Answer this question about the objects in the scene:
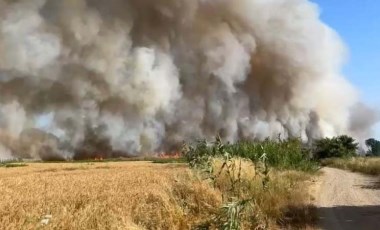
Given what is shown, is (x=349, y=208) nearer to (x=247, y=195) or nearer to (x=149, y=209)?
(x=247, y=195)

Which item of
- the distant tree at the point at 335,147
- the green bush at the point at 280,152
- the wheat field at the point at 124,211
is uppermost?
the distant tree at the point at 335,147

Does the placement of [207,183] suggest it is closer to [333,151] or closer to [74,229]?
[74,229]

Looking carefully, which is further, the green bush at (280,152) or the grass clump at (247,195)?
the green bush at (280,152)

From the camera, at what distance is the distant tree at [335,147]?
6924cm

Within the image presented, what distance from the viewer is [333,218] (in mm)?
12445

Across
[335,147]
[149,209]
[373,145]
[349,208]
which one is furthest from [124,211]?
[373,145]

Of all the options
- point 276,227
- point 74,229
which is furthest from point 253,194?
point 74,229

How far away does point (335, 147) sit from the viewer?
70.0 metres

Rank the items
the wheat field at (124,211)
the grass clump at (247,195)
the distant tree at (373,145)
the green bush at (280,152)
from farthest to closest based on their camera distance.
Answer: the distant tree at (373,145) < the green bush at (280,152) < the grass clump at (247,195) < the wheat field at (124,211)

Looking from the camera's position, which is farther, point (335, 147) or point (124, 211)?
point (335, 147)

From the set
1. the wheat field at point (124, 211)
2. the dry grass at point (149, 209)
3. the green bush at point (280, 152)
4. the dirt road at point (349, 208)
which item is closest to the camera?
the wheat field at point (124, 211)

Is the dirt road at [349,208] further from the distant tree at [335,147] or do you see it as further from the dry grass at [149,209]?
the distant tree at [335,147]

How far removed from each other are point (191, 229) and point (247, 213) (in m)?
1.22

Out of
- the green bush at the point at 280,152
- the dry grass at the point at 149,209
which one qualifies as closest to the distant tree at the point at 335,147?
the green bush at the point at 280,152
